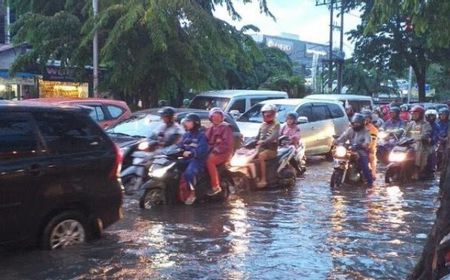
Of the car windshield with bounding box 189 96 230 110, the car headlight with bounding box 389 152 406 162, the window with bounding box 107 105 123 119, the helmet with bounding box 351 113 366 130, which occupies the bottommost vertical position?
the car headlight with bounding box 389 152 406 162

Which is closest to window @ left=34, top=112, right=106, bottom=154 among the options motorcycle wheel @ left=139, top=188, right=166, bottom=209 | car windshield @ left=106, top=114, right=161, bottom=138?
motorcycle wheel @ left=139, top=188, right=166, bottom=209

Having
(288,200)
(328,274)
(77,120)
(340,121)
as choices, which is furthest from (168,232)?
(340,121)

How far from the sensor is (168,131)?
11.0m

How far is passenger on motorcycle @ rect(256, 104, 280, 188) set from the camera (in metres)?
11.6

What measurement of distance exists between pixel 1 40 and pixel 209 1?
14.7m

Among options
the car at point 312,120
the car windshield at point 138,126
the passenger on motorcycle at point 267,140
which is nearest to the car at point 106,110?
the car windshield at point 138,126

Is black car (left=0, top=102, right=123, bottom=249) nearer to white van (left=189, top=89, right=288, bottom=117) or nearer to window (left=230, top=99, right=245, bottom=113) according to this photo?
white van (left=189, top=89, right=288, bottom=117)

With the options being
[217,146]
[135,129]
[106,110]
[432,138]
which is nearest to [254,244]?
[217,146]

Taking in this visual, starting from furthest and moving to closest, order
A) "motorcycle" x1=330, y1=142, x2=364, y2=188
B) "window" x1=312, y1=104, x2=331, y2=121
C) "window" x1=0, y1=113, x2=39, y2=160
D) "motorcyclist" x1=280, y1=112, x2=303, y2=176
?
"window" x1=312, y1=104, x2=331, y2=121, "motorcyclist" x1=280, y1=112, x2=303, y2=176, "motorcycle" x1=330, y1=142, x2=364, y2=188, "window" x1=0, y1=113, x2=39, y2=160

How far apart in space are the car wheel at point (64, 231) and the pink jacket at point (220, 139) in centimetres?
367

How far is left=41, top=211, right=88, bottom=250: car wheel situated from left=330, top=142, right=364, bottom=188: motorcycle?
6569 mm

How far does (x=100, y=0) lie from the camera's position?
1980 cm

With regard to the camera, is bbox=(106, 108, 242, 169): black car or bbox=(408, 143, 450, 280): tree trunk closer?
bbox=(408, 143, 450, 280): tree trunk

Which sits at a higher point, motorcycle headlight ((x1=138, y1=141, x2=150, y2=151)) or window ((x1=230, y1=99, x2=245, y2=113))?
window ((x1=230, y1=99, x2=245, y2=113))
